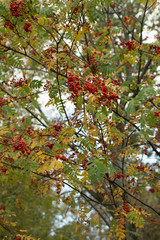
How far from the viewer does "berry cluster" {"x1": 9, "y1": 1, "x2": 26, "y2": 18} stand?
2.72m

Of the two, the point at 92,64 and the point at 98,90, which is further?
the point at 92,64

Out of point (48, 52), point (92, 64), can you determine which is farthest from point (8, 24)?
point (92, 64)

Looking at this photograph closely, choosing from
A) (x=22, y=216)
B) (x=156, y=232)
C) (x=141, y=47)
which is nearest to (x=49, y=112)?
(x=22, y=216)

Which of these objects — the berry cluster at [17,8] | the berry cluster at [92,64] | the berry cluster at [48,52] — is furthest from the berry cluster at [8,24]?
the berry cluster at [92,64]

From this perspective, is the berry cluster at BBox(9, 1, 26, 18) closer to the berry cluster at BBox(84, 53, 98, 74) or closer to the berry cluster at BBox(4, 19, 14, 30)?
the berry cluster at BBox(4, 19, 14, 30)

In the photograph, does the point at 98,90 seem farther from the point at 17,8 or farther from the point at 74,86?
the point at 17,8

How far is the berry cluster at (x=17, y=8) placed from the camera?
107 inches

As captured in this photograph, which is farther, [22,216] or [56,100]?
[22,216]

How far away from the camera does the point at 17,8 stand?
2.77m

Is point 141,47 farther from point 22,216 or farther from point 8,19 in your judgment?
point 22,216

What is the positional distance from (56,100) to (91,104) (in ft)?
3.26

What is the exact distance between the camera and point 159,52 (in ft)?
11.4

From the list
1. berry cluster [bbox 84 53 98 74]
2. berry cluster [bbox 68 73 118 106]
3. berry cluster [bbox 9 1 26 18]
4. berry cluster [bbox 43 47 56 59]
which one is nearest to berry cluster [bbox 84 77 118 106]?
berry cluster [bbox 68 73 118 106]

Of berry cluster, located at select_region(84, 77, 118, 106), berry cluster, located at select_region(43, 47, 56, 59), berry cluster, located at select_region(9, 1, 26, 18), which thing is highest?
berry cluster, located at select_region(43, 47, 56, 59)
